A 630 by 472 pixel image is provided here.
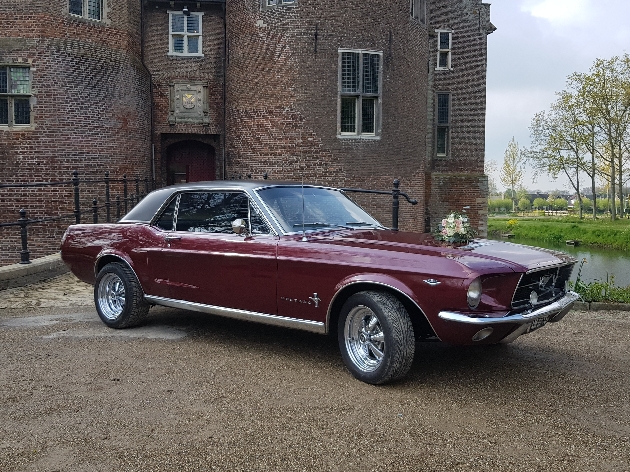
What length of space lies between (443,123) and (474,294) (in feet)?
60.6

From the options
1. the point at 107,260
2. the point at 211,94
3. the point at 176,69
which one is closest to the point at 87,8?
the point at 176,69

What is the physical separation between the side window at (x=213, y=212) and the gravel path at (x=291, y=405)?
110 centimetres

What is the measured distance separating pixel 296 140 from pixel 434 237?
35.8 feet

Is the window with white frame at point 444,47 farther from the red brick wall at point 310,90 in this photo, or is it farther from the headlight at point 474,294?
the headlight at point 474,294

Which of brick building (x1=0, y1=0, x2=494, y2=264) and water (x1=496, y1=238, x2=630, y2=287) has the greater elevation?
brick building (x1=0, y1=0, x2=494, y2=264)

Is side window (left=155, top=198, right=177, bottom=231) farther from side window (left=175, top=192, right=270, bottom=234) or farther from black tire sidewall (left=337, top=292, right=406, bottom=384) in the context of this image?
black tire sidewall (left=337, top=292, right=406, bottom=384)

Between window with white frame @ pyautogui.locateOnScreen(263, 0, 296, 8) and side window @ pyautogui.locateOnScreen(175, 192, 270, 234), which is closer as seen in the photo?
side window @ pyautogui.locateOnScreen(175, 192, 270, 234)

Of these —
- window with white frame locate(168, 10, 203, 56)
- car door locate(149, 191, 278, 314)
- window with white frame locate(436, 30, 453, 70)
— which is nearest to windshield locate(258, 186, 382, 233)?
car door locate(149, 191, 278, 314)

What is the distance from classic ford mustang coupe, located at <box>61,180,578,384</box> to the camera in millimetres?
4113

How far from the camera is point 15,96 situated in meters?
14.2

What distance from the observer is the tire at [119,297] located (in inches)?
237

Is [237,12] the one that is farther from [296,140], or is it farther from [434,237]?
[434,237]

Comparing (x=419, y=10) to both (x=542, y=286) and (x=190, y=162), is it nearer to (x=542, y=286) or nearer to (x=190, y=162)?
(x=190, y=162)

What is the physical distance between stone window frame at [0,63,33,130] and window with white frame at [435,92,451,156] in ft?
44.3
